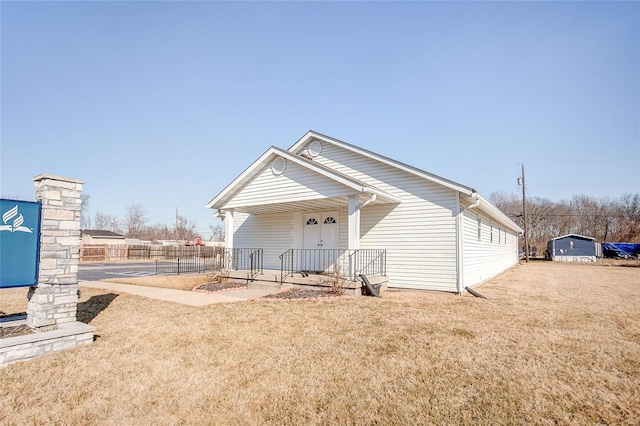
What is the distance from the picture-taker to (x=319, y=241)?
12852 mm

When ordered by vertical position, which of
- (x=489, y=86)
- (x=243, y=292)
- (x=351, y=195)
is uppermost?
(x=489, y=86)

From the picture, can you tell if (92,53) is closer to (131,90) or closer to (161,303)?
(131,90)

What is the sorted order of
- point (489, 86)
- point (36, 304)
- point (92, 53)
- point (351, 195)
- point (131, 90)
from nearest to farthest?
point (36, 304) → point (351, 195) → point (92, 53) → point (489, 86) → point (131, 90)

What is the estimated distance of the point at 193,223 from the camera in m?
77.3

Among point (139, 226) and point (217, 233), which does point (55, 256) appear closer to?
point (217, 233)

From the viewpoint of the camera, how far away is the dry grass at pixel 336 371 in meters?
3.18

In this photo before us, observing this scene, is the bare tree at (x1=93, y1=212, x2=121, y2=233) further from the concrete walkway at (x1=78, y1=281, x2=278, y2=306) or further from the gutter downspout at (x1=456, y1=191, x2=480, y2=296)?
the gutter downspout at (x1=456, y1=191, x2=480, y2=296)

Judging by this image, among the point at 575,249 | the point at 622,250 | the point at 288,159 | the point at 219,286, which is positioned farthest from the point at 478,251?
the point at 622,250

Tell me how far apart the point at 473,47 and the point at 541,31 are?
71.6 inches

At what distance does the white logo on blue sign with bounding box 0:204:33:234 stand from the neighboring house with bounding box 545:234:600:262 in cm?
4427

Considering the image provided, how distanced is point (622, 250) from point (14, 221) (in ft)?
162

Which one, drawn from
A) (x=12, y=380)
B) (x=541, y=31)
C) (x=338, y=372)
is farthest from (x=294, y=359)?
(x=541, y=31)

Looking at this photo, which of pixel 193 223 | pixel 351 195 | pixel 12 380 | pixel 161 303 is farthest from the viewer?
pixel 193 223

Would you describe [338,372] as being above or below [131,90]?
below
